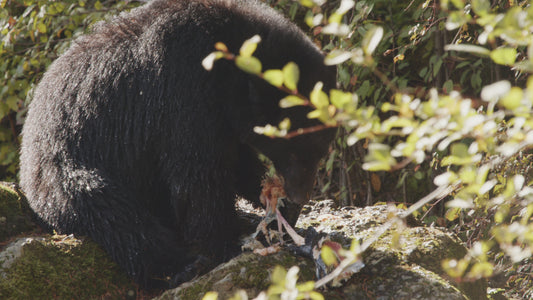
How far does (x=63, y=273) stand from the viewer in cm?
319

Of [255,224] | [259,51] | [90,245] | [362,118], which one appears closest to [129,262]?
[90,245]

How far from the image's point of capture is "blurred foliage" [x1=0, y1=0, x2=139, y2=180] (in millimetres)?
5832

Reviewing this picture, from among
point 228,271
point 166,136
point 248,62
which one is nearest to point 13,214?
point 166,136

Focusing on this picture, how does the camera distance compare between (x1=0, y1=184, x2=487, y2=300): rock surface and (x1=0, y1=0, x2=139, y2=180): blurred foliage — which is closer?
(x1=0, y1=184, x2=487, y2=300): rock surface

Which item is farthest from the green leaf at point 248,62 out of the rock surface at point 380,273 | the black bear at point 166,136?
the black bear at point 166,136

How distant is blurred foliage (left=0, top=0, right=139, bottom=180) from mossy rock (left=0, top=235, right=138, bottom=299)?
260cm

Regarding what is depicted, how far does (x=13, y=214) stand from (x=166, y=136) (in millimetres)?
1069

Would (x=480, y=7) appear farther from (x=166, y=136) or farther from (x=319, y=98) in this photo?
(x=166, y=136)

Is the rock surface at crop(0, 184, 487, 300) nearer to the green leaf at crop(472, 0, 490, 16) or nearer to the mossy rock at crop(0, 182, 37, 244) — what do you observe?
the mossy rock at crop(0, 182, 37, 244)

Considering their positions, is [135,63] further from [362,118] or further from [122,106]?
[362,118]

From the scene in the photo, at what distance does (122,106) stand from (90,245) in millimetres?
840

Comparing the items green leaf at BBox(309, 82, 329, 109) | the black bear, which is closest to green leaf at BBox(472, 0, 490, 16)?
green leaf at BBox(309, 82, 329, 109)

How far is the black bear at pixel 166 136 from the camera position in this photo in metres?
3.39

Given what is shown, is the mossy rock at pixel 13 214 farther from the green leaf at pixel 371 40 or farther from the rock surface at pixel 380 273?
the green leaf at pixel 371 40
